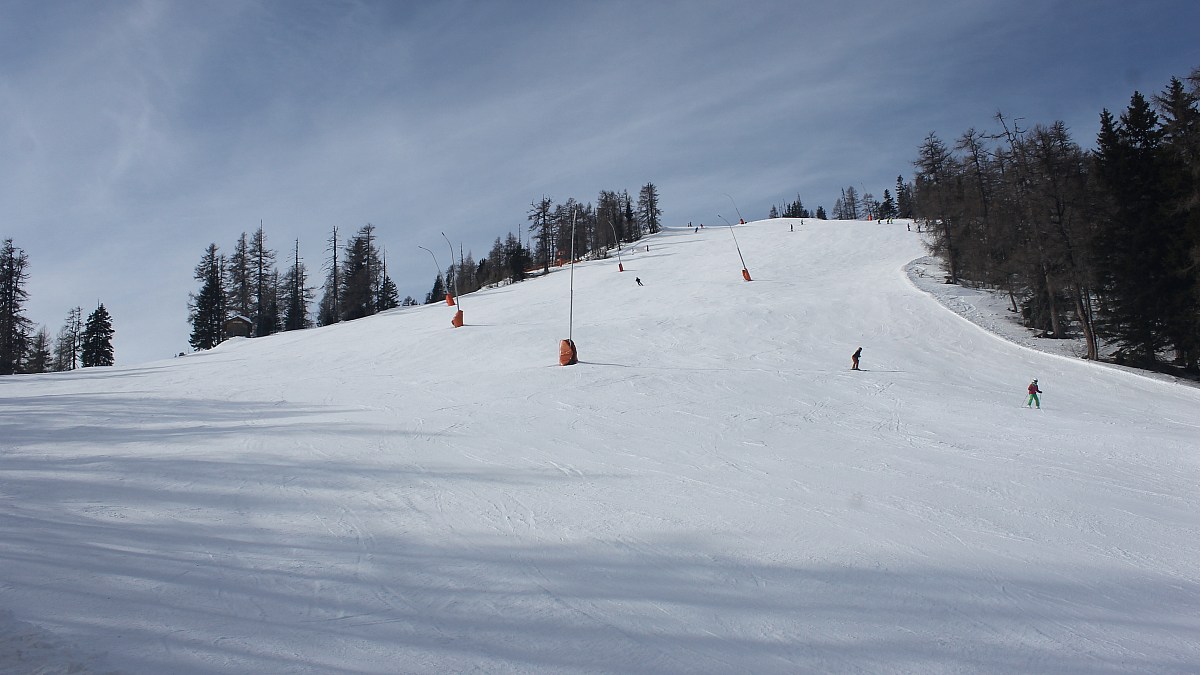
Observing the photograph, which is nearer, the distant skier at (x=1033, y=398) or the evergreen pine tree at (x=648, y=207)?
the distant skier at (x=1033, y=398)

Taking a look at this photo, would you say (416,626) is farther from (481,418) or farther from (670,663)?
(481,418)

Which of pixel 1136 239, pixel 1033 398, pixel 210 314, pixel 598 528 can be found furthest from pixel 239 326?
pixel 1136 239

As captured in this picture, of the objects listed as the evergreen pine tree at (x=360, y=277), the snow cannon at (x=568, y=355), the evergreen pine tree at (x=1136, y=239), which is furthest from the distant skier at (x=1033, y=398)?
the evergreen pine tree at (x=360, y=277)

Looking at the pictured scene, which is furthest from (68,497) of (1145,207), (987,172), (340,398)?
(987,172)

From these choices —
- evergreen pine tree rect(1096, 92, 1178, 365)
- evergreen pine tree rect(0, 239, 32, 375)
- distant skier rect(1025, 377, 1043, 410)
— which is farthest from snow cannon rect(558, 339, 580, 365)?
evergreen pine tree rect(0, 239, 32, 375)

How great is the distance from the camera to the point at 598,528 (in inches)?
284

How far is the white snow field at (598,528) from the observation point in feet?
15.2

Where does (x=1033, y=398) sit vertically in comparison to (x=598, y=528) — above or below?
above

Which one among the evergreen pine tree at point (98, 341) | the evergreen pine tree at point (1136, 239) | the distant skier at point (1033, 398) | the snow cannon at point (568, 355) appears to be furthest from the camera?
the evergreen pine tree at point (98, 341)

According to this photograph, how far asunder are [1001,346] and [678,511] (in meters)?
24.3

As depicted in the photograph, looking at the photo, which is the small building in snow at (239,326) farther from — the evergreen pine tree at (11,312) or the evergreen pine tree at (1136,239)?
the evergreen pine tree at (1136,239)

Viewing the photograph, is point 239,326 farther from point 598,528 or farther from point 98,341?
point 598,528

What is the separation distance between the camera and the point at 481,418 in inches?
542

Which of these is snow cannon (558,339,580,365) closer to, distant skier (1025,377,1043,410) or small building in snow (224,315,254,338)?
distant skier (1025,377,1043,410)
